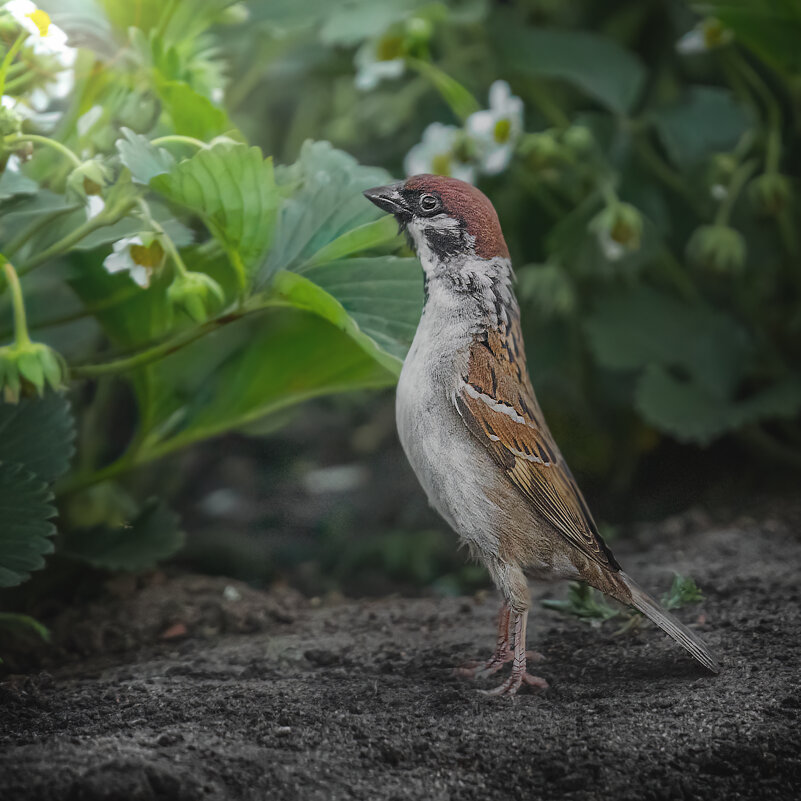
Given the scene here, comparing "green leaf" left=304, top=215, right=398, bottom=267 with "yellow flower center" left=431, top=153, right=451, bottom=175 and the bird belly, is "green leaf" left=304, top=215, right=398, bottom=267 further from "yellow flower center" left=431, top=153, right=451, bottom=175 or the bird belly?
"yellow flower center" left=431, top=153, right=451, bottom=175

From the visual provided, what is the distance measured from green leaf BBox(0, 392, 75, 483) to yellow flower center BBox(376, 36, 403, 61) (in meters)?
1.51

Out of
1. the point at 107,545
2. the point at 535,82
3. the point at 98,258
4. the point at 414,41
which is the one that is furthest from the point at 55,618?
the point at 535,82

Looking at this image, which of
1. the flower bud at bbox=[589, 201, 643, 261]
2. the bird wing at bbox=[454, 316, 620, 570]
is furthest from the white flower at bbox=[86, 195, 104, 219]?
the flower bud at bbox=[589, 201, 643, 261]

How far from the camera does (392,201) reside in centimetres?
178

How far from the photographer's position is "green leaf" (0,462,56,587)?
1.80 meters

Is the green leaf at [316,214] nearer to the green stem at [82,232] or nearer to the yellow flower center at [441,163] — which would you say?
the green stem at [82,232]

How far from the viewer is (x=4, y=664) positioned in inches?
82.3

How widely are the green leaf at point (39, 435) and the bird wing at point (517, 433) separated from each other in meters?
0.85

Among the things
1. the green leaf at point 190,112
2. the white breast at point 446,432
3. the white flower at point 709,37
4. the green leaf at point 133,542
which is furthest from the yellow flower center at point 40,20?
the white flower at point 709,37

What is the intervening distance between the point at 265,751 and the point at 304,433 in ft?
8.81

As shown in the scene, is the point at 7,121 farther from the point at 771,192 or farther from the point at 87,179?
the point at 771,192

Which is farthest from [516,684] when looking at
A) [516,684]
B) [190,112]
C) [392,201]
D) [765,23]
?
[765,23]

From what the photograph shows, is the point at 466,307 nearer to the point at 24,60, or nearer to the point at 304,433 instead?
the point at 24,60

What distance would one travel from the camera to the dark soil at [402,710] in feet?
4.76
